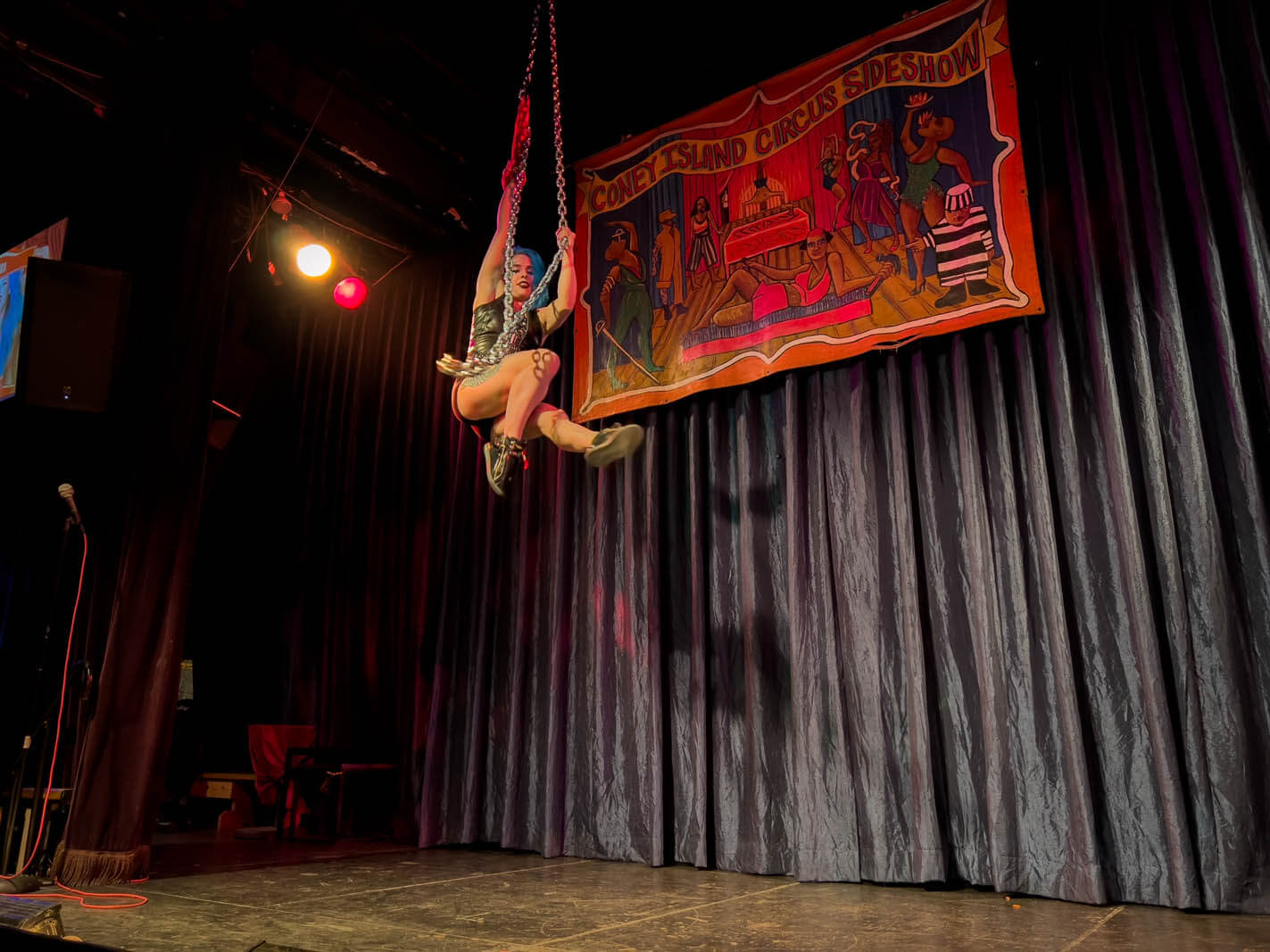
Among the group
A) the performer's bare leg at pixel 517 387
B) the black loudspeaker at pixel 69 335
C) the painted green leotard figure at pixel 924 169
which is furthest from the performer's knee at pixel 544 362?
the black loudspeaker at pixel 69 335

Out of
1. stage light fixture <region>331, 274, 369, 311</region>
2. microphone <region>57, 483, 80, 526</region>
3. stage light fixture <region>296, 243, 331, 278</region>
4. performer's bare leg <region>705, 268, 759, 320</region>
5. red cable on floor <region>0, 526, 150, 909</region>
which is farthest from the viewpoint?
stage light fixture <region>331, 274, 369, 311</region>

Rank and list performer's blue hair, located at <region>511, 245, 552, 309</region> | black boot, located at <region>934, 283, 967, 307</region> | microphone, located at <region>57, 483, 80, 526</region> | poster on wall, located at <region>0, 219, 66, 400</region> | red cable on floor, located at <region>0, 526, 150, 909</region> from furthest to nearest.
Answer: poster on wall, located at <region>0, 219, 66, 400</region> → black boot, located at <region>934, 283, 967, 307</region> → microphone, located at <region>57, 483, 80, 526</region> → performer's blue hair, located at <region>511, 245, 552, 309</region> → red cable on floor, located at <region>0, 526, 150, 909</region>

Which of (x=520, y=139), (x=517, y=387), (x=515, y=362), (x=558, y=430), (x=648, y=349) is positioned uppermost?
(x=520, y=139)

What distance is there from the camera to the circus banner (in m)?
3.93

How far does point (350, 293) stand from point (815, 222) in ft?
11.5

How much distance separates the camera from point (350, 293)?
612 cm

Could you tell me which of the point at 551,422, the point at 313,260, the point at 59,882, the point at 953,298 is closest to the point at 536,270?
the point at 551,422

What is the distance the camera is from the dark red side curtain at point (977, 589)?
3182 mm

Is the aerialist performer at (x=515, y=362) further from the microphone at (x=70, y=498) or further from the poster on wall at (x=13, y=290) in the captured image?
the poster on wall at (x=13, y=290)

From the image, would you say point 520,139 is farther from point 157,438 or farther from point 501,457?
point 157,438

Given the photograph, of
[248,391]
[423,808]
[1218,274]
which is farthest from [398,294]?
[1218,274]

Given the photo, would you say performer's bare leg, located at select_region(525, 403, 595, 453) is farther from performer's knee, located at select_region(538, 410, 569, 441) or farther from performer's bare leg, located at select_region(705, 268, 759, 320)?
performer's bare leg, located at select_region(705, 268, 759, 320)

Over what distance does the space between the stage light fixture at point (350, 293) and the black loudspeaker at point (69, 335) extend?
5.71 feet

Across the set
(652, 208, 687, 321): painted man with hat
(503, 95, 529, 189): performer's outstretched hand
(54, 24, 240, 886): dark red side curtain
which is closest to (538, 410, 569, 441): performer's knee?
(503, 95, 529, 189): performer's outstretched hand
